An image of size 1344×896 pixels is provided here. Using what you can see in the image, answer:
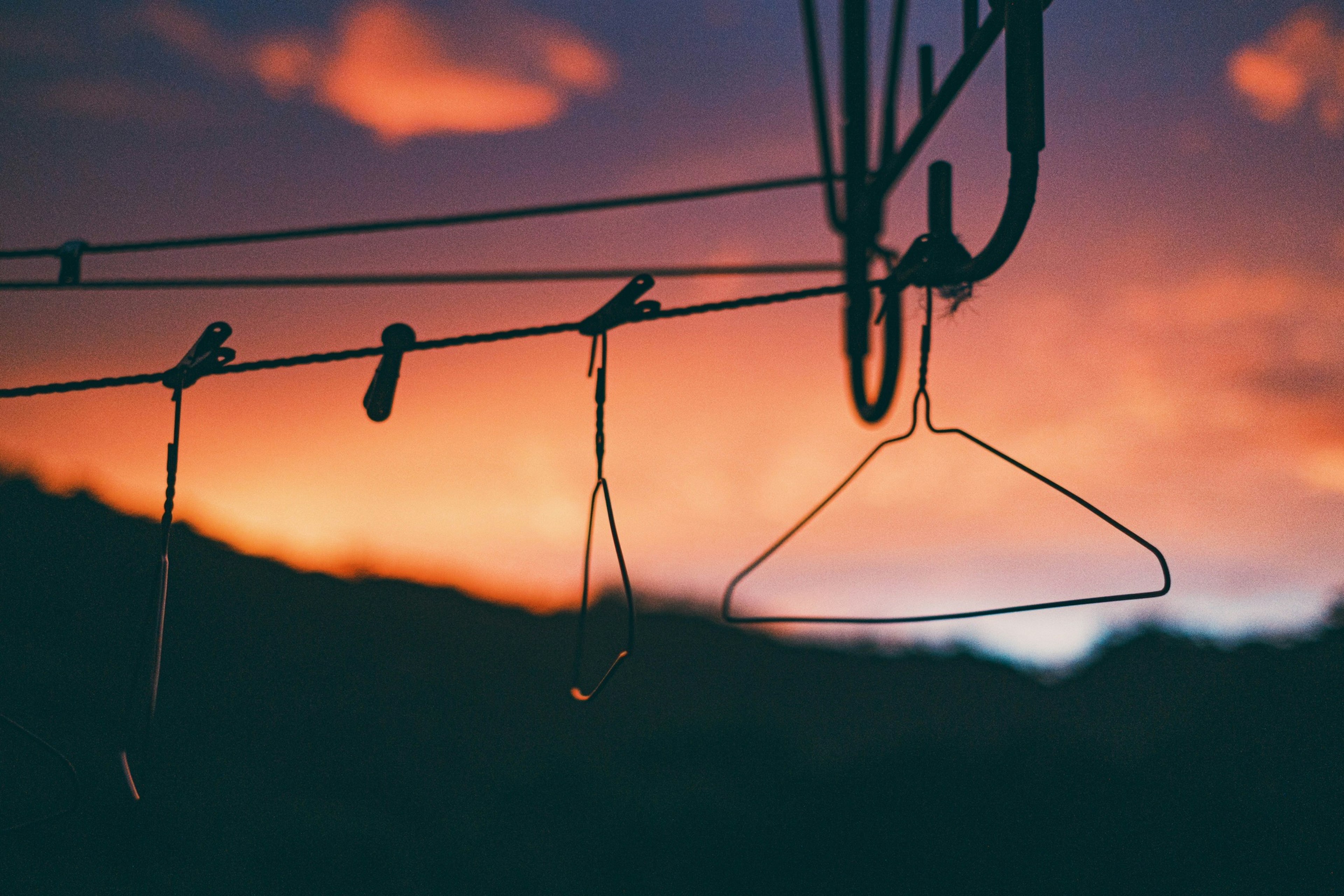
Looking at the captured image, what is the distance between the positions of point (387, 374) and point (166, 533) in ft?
1.20

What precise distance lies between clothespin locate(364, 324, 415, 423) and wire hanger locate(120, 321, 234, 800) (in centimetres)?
24

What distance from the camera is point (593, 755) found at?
506 inches

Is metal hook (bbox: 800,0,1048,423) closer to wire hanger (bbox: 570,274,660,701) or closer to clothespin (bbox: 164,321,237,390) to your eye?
wire hanger (bbox: 570,274,660,701)

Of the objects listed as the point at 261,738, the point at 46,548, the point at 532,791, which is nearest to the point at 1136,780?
the point at 532,791

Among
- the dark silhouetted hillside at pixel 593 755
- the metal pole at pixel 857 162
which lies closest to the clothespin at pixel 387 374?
the metal pole at pixel 857 162

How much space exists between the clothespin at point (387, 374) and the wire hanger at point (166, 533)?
0.79 ft

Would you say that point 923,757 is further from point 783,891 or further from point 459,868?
point 459,868

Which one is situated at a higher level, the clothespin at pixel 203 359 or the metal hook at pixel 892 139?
the metal hook at pixel 892 139

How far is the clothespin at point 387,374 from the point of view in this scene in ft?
4.06

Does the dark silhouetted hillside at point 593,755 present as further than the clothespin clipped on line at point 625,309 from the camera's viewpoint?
Yes

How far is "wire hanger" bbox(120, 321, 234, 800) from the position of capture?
102cm

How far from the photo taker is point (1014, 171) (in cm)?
83

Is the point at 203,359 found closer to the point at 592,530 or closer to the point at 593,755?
the point at 592,530

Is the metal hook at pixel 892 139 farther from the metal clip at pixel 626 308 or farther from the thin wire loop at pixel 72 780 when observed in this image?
the thin wire loop at pixel 72 780
